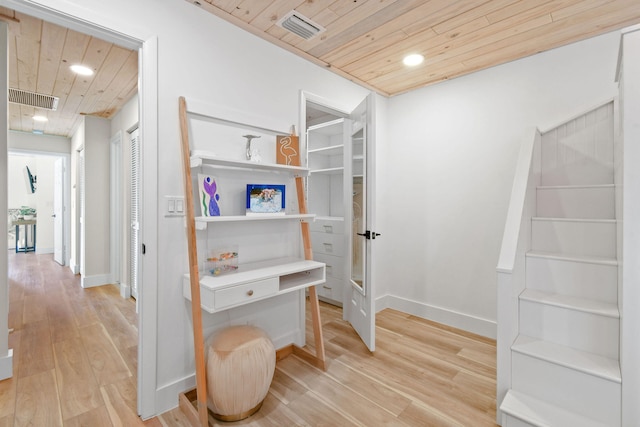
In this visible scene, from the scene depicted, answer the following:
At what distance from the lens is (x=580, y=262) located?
1740 millimetres

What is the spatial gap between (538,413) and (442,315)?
63.1 inches

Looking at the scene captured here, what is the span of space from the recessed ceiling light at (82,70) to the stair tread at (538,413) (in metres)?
4.05

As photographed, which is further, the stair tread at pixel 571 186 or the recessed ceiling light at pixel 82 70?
the recessed ceiling light at pixel 82 70

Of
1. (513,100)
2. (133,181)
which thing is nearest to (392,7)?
(513,100)

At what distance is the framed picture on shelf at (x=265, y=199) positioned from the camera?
208cm

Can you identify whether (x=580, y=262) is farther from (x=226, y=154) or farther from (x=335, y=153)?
(x=335, y=153)

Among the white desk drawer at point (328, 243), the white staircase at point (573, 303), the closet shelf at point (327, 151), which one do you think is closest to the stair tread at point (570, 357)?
the white staircase at point (573, 303)

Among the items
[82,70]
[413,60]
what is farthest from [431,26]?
[82,70]

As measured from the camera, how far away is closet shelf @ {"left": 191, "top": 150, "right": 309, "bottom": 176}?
1.77 m

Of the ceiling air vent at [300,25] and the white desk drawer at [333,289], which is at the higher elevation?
the ceiling air vent at [300,25]

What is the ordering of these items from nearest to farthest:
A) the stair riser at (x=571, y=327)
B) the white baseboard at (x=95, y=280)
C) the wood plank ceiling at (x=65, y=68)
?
the stair riser at (x=571, y=327) → the wood plank ceiling at (x=65, y=68) → the white baseboard at (x=95, y=280)

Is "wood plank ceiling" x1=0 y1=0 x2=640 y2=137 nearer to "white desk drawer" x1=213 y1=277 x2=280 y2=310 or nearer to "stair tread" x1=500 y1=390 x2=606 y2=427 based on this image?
"white desk drawer" x1=213 y1=277 x2=280 y2=310

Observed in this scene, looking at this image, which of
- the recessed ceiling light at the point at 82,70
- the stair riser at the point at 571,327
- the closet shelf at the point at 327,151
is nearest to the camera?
the stair riser at the point at 571,327

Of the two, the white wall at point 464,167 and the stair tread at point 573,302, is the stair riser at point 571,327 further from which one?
the white wall at point 464,167
